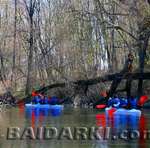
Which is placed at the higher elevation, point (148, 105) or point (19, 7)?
point (19, 7)

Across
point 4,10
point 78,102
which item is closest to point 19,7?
point 4,10

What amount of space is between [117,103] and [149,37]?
4.76 meters

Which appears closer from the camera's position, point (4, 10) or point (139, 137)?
point (139, 137)

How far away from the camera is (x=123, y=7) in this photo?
29672 mm

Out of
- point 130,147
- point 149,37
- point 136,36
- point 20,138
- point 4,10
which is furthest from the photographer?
point 4,10

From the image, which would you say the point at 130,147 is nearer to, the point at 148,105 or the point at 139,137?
the point at 139,137

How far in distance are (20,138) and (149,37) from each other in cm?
1677

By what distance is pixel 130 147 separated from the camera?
41.9ft

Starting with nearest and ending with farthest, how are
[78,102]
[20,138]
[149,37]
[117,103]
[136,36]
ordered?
1. [20,138]
2. [117,103]
3. [149,37]
4. [136,36]
5. [78,102]

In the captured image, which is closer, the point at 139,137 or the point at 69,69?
the point at 139,137

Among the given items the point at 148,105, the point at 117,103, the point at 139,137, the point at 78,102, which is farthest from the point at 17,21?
the point at 139,137

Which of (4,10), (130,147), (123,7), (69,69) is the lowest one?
(130,147)

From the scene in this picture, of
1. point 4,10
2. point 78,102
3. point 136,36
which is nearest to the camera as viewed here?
point 136,36

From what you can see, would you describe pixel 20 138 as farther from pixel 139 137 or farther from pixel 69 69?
pixel 69 69
